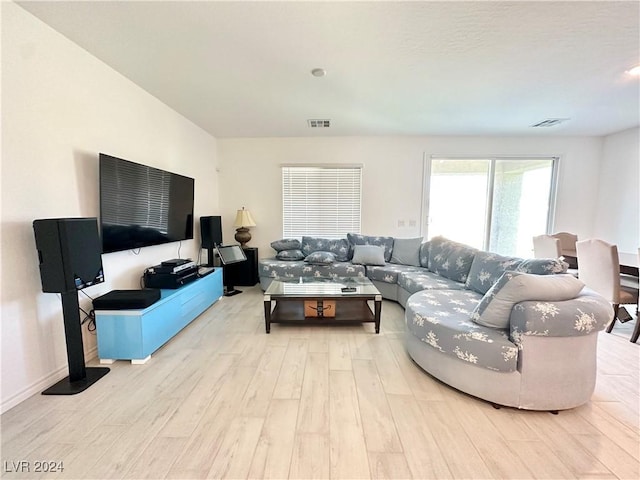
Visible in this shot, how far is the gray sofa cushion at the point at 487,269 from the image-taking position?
256cm

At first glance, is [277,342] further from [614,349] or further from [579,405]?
[614,349]

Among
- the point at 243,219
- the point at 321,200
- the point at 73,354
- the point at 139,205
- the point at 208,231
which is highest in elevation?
the point at 321,200

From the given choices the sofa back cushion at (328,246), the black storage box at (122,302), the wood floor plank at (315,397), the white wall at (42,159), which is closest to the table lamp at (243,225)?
the sofa back cushion at (328,246)

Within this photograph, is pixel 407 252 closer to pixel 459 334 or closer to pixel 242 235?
pixel 459 334

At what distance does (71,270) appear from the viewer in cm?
176

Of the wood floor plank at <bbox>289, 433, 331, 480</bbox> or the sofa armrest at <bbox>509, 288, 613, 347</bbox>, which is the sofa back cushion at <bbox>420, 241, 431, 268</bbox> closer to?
the sofa armrest at <bbox>509, 288, 613, 347</bbox>

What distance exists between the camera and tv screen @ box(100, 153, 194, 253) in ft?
7.42

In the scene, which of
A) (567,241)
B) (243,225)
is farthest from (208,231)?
(567,241)

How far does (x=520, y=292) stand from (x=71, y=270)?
2.98 m

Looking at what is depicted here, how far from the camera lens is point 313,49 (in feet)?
6.79

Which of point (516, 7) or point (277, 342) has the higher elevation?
point (516, 7)

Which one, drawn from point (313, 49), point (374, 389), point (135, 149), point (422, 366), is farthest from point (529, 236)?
point (135, 149)

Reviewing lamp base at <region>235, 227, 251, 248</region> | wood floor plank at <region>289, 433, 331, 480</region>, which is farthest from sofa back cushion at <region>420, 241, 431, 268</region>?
wood floor plank at <region>289, 433, 331, 480</region>

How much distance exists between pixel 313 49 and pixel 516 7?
1360mm
